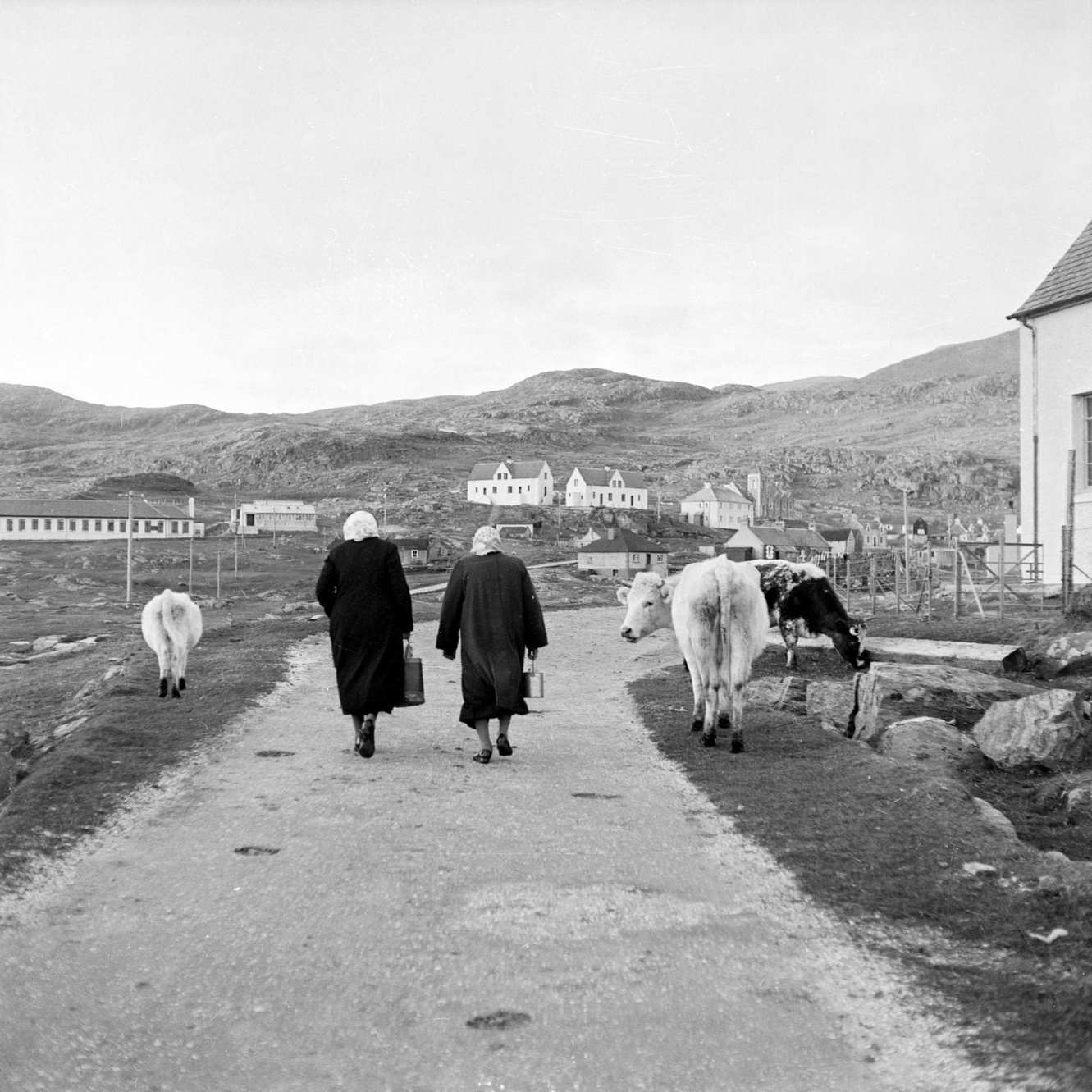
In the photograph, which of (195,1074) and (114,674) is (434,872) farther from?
(114,674)

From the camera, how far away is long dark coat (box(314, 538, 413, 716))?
34.6ft

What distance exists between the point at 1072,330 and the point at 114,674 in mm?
24755

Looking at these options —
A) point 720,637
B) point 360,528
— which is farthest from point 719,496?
point 360,528

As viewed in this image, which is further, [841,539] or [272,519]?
[272,519]

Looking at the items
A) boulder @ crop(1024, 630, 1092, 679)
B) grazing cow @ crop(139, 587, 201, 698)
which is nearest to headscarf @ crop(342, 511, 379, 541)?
grazing cow @ crop(139, 587, 201, 698)

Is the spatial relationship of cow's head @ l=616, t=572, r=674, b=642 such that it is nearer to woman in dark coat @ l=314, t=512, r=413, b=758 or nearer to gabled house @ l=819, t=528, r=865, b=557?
woman in dark coat @ l=314, t=512, r=413, b=758

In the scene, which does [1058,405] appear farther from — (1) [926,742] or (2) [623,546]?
(2) [623,546]

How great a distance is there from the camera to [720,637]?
10.9m

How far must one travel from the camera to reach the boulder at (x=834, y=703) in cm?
1299

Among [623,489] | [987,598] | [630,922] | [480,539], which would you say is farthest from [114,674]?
[623,489]

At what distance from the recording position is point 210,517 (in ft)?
474

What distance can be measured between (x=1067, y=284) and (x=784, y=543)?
87.2 m

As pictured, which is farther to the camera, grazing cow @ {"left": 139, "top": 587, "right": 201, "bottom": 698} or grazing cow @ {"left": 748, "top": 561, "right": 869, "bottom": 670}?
grazing cow @ {"left": 748, "top": 561, "right": 869, "bottom": 670}

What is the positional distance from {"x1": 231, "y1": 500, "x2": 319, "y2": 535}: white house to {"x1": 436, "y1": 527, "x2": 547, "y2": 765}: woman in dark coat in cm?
12642
